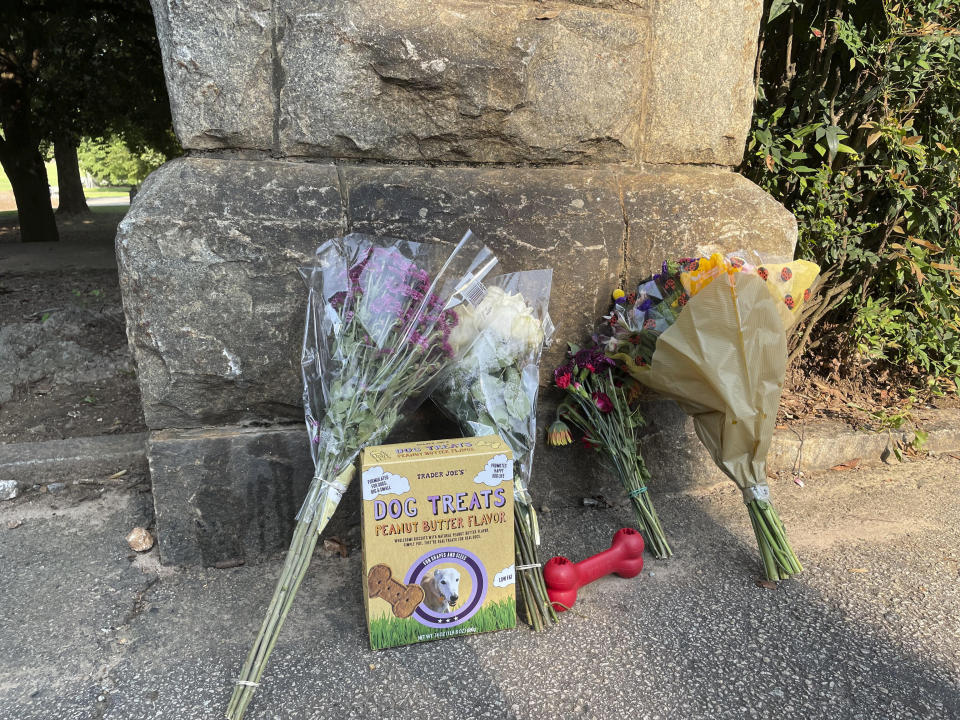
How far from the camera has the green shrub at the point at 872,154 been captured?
110 inches

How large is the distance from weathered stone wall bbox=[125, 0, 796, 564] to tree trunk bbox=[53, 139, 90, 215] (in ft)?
37.4

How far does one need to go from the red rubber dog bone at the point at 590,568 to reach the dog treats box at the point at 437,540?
14 centimetres

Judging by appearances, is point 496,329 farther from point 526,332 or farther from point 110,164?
point 110,164

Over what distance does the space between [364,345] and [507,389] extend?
440 mm

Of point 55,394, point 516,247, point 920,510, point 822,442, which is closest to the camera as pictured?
point 516,247

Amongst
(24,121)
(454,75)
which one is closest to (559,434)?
(454,75)

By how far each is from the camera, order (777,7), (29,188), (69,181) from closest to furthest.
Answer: (777,7)
(29,188)
(69,181)

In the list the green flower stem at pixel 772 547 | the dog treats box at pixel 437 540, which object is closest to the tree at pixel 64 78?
the dog treats box at pixel 437 540

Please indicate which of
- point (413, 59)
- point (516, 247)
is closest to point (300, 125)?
point (413, 59)

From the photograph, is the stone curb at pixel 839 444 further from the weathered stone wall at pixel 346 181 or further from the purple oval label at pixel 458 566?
the purple oval label at pixel 458 566

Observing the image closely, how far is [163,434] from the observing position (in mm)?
2092

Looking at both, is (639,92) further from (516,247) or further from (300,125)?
(300,125)

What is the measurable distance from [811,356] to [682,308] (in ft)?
6.09

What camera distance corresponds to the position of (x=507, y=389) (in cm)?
198
